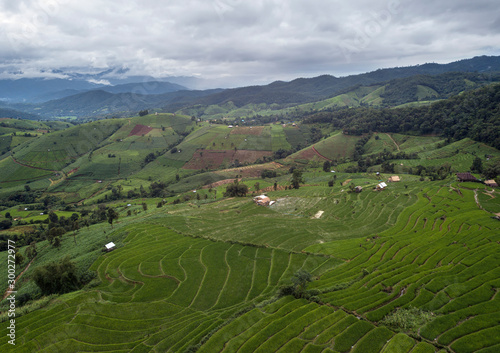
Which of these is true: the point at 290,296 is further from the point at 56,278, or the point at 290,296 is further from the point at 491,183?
the point at 491,183

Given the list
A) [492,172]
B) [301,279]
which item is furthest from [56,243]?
[492,172]

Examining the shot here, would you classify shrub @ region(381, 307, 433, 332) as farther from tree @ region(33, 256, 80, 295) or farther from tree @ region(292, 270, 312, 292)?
tree @ region(33, 256, 80, 295)

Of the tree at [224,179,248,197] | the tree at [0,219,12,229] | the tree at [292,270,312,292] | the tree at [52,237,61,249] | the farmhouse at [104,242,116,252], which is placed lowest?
the tree at [0,219,12,229]

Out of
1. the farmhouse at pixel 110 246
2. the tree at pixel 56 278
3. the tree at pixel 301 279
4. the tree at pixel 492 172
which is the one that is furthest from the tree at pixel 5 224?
the tree at pixel 492 172

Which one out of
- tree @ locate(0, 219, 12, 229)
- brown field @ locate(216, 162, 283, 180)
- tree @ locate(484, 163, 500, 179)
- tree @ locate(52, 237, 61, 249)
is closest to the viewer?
tree @ locate(52, 237, 61, 249)

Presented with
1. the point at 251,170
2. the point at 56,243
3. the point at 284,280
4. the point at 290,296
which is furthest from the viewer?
the point at 251,170

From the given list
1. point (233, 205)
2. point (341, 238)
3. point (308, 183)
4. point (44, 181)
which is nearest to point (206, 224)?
point (233, 205)

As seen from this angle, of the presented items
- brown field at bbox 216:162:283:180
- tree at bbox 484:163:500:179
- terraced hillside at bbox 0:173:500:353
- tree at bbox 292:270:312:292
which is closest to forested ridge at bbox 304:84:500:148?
tree at bbox 484:163:500:179

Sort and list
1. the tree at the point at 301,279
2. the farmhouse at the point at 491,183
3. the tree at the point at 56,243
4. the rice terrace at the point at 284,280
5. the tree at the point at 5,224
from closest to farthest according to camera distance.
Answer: the rice terrace at the point at 284,280 → the tree at the point at 301,279 → the tree at the point at 56,243 → the farmhouse at the point at 491,183 → the tree at the point at 5,224

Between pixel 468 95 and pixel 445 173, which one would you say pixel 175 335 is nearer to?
pixel 445 173

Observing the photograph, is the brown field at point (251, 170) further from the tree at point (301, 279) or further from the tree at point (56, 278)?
the tree at point (301, 279)

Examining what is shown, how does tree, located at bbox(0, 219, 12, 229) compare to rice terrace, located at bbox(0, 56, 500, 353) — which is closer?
rice terrace, located at bbox(0, 56, 500, 353)

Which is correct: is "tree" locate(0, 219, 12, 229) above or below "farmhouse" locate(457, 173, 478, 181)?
below
